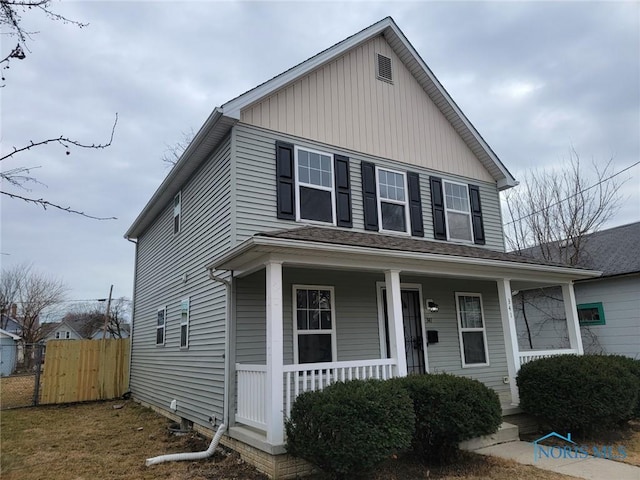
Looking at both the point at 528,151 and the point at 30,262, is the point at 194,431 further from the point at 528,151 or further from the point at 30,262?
the point at 30,262

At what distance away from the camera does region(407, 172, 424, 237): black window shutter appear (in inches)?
360

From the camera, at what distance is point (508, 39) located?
10797mm

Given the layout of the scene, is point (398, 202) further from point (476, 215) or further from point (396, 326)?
point (396, 326)

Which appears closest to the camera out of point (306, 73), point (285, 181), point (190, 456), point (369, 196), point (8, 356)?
point (190, 456)

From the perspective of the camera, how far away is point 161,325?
10.8 meters

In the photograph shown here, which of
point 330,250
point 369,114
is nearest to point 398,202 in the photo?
→ point 369,114

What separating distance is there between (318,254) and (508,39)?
8500 mm

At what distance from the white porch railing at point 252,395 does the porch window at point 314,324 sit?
1.00 metres

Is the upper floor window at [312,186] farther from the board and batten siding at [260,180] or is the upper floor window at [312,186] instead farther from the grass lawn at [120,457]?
the grass lawn at [120,457]

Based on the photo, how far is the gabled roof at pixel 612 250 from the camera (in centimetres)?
1182

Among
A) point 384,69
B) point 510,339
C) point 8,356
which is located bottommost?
point 8,356

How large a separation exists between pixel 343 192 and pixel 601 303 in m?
8.87

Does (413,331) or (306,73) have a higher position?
(306,73)

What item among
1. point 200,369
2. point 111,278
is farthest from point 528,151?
point 111,278
